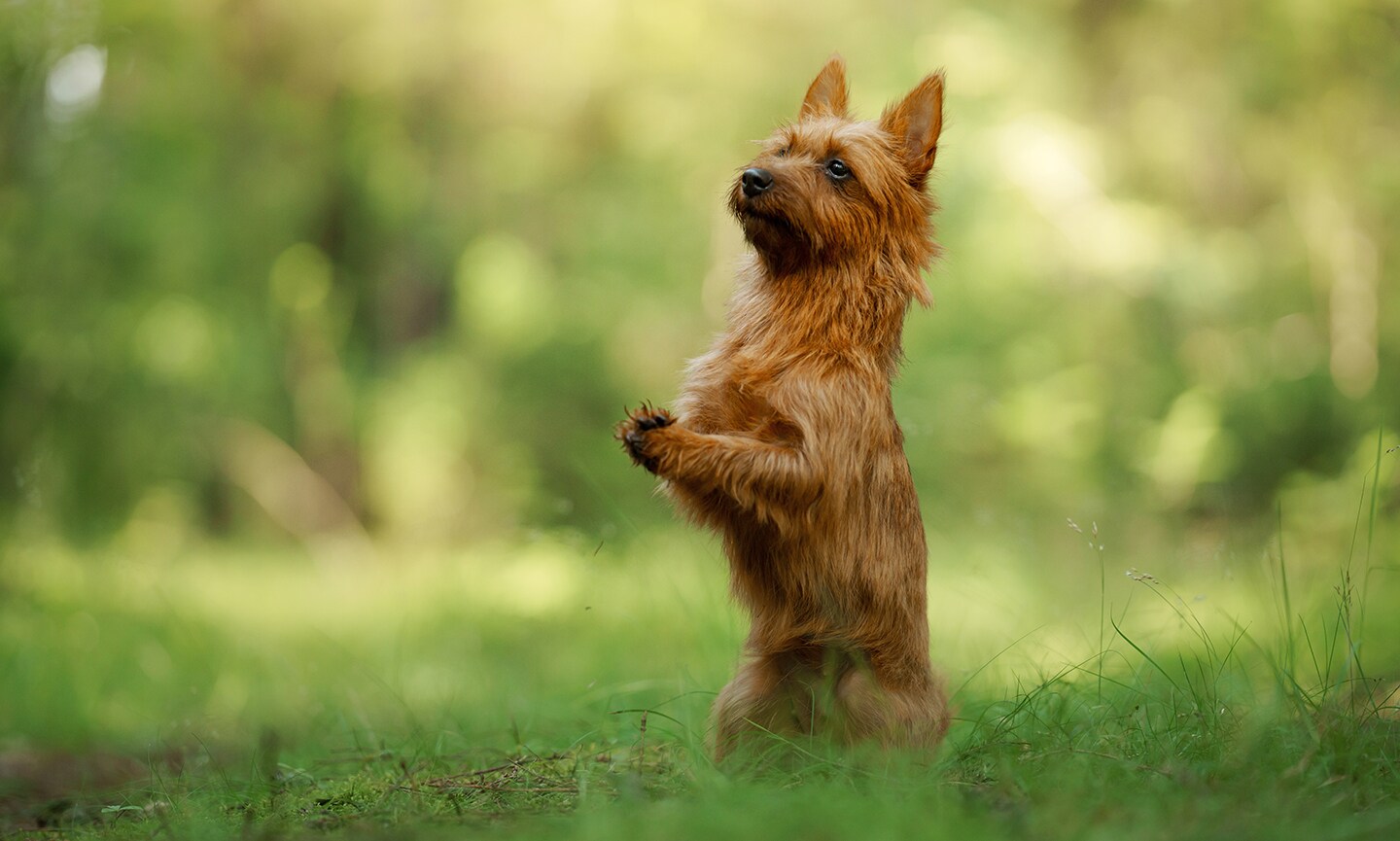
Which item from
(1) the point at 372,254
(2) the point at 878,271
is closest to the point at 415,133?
(1) the point at 372,254

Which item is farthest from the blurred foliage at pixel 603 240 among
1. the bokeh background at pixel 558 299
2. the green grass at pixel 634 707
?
the green grass at pixel 634 707

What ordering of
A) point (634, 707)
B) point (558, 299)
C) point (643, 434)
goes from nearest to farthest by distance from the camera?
point (643, 434) < point (634, 707) < point (558, 299)

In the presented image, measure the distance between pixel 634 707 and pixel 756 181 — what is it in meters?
2.22

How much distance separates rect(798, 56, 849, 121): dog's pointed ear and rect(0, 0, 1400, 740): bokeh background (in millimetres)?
2815

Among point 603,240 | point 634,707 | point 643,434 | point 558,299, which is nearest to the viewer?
point 643,434

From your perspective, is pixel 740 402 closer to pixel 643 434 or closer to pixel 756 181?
pixel 643 434

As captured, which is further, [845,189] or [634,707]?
[634,707]

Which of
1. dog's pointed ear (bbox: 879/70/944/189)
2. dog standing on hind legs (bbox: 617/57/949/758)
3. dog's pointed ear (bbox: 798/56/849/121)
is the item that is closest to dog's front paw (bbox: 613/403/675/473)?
dog standing on hind legs (bbox: 617/57/949/758)

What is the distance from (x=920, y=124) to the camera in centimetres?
361

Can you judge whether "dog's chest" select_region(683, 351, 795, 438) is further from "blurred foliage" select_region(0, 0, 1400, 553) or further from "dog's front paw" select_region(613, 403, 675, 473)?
"blurred foliage" select_region(0, 0, 1400, 553)

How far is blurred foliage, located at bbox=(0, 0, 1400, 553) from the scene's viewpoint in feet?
27.6

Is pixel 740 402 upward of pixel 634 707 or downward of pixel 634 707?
upward

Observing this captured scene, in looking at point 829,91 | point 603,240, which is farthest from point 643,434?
point 603,240

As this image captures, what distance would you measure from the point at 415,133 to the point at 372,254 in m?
1.78
